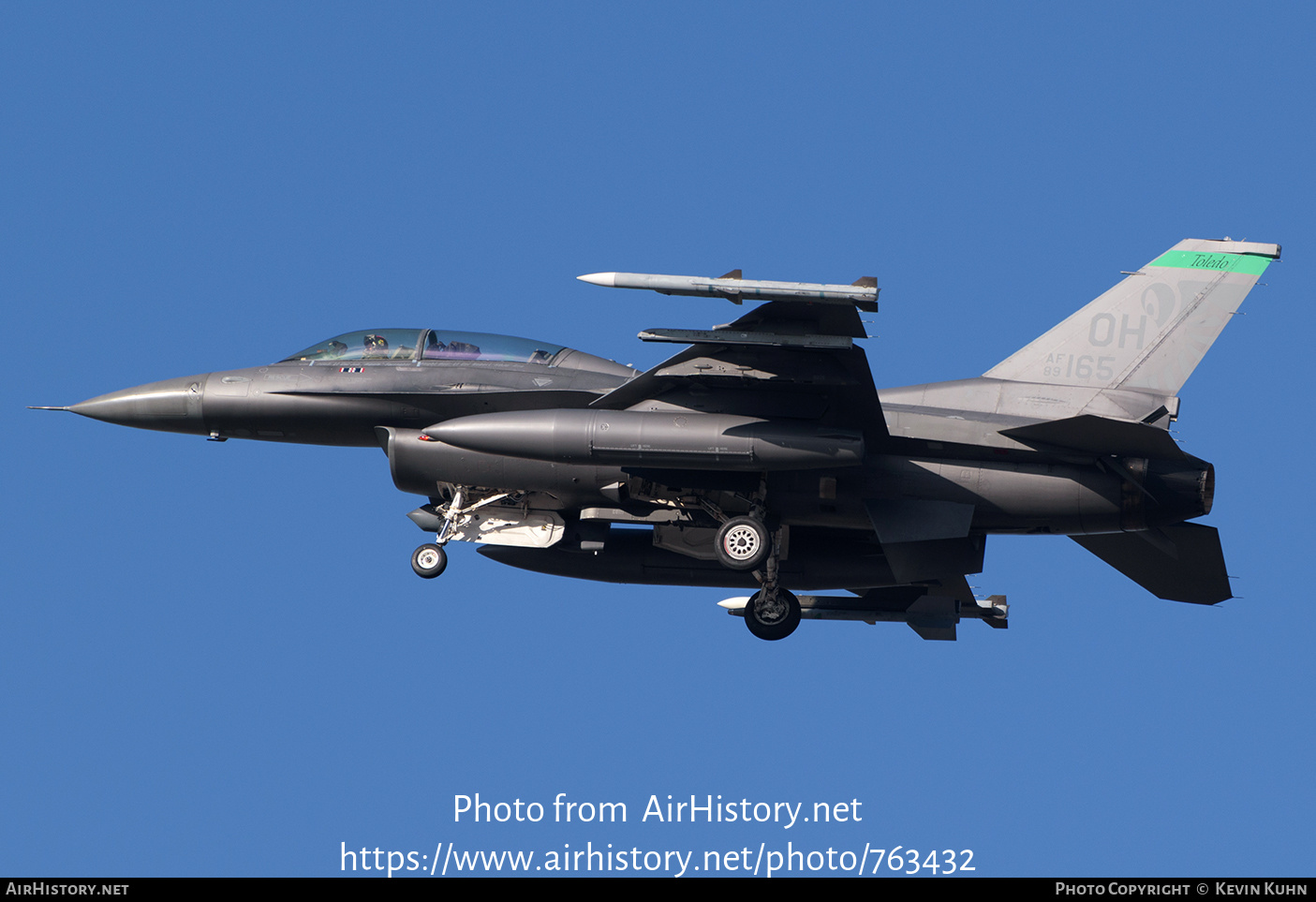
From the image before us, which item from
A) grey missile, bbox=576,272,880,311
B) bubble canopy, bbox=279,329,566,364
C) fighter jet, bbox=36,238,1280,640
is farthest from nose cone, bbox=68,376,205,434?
grey missile, bbox=576,272,880,311

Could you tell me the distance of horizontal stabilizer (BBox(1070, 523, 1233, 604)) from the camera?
1723cm

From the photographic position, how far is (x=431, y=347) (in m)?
17.8

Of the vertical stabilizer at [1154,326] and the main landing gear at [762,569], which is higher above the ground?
the vertical stabilizer at [1154,326]

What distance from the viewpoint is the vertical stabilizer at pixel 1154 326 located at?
1688 cm

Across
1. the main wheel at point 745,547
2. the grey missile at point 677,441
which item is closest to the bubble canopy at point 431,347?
the grey missile at point 677,441

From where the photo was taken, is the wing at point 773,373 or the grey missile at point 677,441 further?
the grey missile at point 677,441

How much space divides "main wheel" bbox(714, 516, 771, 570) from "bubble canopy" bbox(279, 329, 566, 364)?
287 cm

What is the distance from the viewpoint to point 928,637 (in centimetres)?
1938

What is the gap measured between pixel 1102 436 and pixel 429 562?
713 centimetres

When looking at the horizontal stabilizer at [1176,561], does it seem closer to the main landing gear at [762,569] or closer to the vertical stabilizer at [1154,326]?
the vertical stabilizer at [1154,326]

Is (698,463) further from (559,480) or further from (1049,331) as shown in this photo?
(1049,331)

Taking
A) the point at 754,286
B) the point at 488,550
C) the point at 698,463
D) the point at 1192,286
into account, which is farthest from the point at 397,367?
the point at 1192,286

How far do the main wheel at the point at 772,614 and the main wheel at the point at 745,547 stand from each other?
4.40 ft
